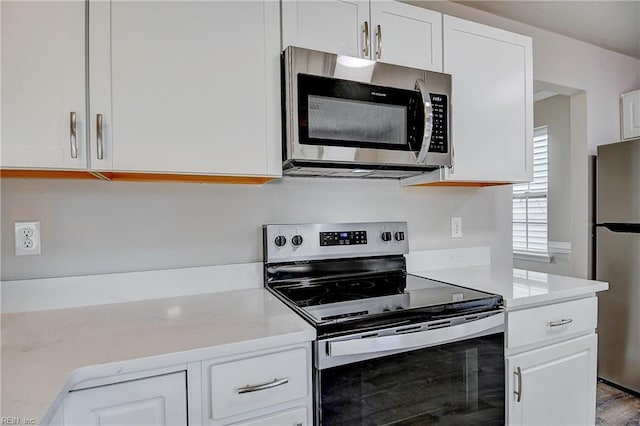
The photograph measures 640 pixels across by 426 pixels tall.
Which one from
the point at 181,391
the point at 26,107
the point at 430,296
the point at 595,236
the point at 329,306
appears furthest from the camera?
the point at 595,236

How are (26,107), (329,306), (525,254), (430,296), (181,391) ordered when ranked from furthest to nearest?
(525,254), (430,296), (329,306), (26,107), (181,391)

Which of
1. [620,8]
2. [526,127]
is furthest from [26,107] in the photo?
[620,8]

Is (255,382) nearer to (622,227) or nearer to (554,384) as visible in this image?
(554,384)

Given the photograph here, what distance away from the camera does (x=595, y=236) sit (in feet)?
9.00

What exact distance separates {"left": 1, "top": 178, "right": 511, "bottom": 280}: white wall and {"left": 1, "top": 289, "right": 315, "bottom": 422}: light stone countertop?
0.19 m

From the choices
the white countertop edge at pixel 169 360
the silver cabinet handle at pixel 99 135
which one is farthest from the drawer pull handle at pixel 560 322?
the silver cabinet handle at pixel 99 135

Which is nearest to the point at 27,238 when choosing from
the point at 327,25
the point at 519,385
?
the point at 327,25

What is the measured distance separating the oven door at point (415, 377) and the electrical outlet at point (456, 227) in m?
0.80

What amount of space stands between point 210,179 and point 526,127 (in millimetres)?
1563

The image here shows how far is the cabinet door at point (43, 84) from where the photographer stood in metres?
1.08

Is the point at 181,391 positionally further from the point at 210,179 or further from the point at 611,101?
the point at 611,101

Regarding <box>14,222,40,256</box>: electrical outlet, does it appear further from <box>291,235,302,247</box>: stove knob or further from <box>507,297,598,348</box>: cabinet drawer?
<box>507,297,598,348</box>: cabinet drawer

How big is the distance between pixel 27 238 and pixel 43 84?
58 centimetres

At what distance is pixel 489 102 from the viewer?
180 centimetres
